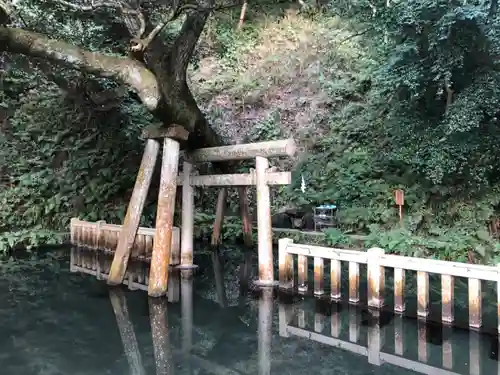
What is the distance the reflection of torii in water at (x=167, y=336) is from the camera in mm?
5262

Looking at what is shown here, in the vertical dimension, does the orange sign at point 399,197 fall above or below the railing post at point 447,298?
above

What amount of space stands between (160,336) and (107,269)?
185 inches

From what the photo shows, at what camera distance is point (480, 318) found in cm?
626

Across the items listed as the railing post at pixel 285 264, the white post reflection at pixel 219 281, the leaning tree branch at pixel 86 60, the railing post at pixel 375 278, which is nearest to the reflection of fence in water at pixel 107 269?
the white post reflection at pixel 219 281

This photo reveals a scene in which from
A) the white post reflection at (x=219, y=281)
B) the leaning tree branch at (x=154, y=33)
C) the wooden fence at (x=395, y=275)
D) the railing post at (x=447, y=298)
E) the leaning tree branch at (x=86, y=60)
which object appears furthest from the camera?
the white post reflection at (x=219, y=281)

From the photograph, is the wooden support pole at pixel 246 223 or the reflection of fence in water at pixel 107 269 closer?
the reflection of fence in water at pixel 107 269

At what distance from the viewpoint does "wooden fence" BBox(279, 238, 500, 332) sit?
604 centimetres

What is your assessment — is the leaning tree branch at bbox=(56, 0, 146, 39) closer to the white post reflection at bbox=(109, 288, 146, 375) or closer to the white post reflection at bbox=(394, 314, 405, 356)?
the white post reflection at bbox=(109, 288, 146, 375)

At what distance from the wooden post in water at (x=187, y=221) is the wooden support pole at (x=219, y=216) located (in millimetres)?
1962

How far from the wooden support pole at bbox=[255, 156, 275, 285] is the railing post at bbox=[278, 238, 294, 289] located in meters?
0.27

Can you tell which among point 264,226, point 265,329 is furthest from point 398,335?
point 264,226

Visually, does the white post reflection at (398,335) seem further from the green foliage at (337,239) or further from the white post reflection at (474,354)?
the green foliage at (337,239)

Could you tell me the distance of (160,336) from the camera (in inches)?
248

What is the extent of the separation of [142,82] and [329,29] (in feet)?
45.8
